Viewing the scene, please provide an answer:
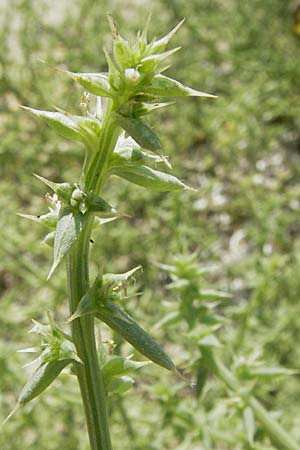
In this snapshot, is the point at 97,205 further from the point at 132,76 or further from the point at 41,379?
the point at 41,379

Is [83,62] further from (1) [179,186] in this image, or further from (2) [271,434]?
(1) [179,186]

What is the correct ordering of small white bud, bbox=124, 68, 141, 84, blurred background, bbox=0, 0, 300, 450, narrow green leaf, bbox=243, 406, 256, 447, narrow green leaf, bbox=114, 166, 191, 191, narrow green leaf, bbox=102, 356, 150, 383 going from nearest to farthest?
small white bud, bbox=124, 68, 141, 84 < narrow green leaf, bbox=114, 166, 191, 191 < narrow green leaf, bbox=102, 356, 150, 383 < narrow green leaf, bbox=243, 406, 256, 447 < blurred background, bbox=0, 0, 300, 450

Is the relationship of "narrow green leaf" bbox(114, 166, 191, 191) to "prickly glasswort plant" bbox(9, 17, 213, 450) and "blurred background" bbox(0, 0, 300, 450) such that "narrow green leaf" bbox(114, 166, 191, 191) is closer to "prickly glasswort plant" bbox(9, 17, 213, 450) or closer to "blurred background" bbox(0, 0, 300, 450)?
"prickly glasswort plant" bbox(9, 17, 213, 450)

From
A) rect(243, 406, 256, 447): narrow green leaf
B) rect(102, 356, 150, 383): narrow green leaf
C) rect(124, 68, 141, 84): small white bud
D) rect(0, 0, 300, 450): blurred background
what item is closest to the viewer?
rect(124, 68, 141, 84): small white bud

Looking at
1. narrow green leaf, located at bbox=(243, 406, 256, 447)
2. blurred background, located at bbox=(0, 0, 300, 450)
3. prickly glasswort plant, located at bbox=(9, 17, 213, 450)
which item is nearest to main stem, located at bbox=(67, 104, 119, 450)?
prickly glasswort plant, located at bbox=(9, 17, 213, 450)

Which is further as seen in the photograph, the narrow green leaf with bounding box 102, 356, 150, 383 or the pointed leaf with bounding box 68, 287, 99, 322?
the narrow green leaf with bounding box 102, 356, 150, 383

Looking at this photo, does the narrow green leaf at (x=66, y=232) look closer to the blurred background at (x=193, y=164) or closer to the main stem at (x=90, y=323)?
the main stem at (x=90, y=323)

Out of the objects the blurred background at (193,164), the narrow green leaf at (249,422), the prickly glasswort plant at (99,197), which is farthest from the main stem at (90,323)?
the blurred background at (193,164)

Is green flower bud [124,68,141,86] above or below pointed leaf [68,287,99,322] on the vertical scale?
above

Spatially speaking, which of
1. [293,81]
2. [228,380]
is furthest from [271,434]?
[293,81]
